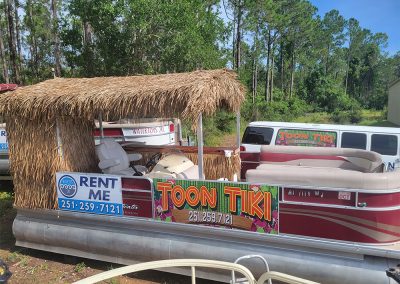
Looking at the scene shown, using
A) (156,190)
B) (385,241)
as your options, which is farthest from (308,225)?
(156,190)

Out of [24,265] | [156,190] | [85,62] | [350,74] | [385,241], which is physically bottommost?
[24,265]

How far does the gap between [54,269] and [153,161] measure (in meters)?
2.50

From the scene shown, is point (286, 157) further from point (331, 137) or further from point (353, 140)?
point (353, 140)

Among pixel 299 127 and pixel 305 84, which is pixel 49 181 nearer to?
pixel 299 127

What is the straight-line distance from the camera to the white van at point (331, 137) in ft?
30.8

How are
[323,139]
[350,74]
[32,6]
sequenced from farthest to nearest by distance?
1. [350,74]
2. [32,6]
3. [323,139]

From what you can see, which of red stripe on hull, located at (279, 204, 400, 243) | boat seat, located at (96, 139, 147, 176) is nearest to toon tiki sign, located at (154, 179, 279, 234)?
red stripe on hull, located at (279, 204, 400, 243)

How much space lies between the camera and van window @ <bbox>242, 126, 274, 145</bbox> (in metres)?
10.0

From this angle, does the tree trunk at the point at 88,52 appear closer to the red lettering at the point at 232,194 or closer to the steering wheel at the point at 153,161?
the steering wheel at the point at 153,161

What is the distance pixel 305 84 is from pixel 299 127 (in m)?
44.5

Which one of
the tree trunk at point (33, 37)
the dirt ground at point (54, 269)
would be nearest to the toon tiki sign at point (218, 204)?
the dirt ground at point (54, 269)

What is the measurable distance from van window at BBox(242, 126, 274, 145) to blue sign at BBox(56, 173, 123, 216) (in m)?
5.52

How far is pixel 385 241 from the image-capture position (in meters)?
4.11

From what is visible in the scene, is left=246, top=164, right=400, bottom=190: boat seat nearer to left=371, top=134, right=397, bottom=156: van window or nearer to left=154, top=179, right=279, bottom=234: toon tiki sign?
left=154, top=179, right=279, bottom=234: toon tiki sign
